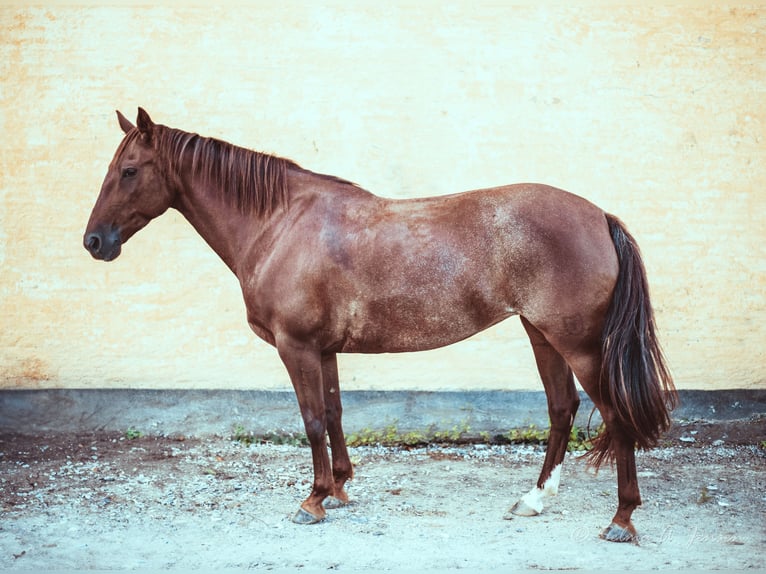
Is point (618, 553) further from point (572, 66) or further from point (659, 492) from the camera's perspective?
point (572, 66)

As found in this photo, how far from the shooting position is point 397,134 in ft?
19.9

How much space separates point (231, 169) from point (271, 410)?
234cm

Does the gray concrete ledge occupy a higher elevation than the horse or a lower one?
lower

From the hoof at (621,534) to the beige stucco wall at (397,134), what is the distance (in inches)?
83.4

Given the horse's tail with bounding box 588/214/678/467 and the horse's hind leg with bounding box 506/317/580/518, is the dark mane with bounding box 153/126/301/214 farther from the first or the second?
the horse's tail with bounding box 588/214/678/467

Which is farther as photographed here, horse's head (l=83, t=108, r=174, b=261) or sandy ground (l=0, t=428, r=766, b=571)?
horse's head (l=83, t=108, r=174, b=261)

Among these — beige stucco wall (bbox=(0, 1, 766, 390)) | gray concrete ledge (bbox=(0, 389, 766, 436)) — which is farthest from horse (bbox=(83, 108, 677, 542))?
beige stucco wall (bbox=(0, 1, 766, 390))

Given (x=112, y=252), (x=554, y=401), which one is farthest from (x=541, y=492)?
(x=112, y=252)

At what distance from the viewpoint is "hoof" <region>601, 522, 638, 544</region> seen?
13.1 feet

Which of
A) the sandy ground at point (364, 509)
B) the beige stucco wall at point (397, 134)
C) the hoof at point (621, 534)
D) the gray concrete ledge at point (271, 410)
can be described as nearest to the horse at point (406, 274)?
the hoof at point (621, 534)

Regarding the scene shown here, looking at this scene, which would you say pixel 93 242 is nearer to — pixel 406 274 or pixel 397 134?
pixel 406 274

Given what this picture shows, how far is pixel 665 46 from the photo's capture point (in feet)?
19.8

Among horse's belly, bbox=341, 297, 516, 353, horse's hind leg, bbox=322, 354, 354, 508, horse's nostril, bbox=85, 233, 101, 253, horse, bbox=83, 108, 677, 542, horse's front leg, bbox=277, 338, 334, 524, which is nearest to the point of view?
horse, bbox=83, 108, 677, 542

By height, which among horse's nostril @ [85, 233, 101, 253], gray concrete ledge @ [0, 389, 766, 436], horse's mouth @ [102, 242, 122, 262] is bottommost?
gray concrete ledge @ [0, 389, 766, 436]
